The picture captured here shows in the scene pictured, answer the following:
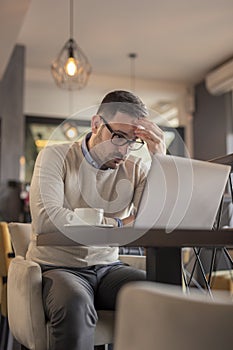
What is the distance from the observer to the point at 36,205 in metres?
1.64

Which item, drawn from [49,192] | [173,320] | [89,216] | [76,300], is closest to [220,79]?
[49,192]

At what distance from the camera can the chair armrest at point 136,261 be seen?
2.01 meters

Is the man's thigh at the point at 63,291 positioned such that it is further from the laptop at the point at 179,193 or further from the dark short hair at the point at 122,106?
the dark short hair at the point at 122,106

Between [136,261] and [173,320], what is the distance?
136cm

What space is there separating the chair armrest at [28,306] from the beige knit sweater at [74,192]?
130 mm

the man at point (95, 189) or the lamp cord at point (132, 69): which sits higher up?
the lamp cord at point (132, 69)

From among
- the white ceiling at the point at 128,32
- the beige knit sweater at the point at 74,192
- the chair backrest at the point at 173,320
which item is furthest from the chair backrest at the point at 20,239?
the white ceiling at the point at 128,32

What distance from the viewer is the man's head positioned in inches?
67.7

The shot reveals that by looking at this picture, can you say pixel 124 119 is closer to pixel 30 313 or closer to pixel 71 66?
pixel 30 313

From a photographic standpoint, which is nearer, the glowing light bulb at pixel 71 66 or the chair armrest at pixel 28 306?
the chair armrest at pixel 28 306

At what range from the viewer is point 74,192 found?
70.1 inches

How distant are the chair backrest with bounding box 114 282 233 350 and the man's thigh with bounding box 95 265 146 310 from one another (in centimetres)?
97

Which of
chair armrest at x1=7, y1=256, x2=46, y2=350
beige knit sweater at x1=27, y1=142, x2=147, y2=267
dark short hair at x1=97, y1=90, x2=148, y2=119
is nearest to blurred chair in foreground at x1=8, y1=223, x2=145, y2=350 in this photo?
chair armrest at x1=7, y1=256, x2=46, y2=350

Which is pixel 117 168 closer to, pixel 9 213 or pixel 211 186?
pixel 211 186
